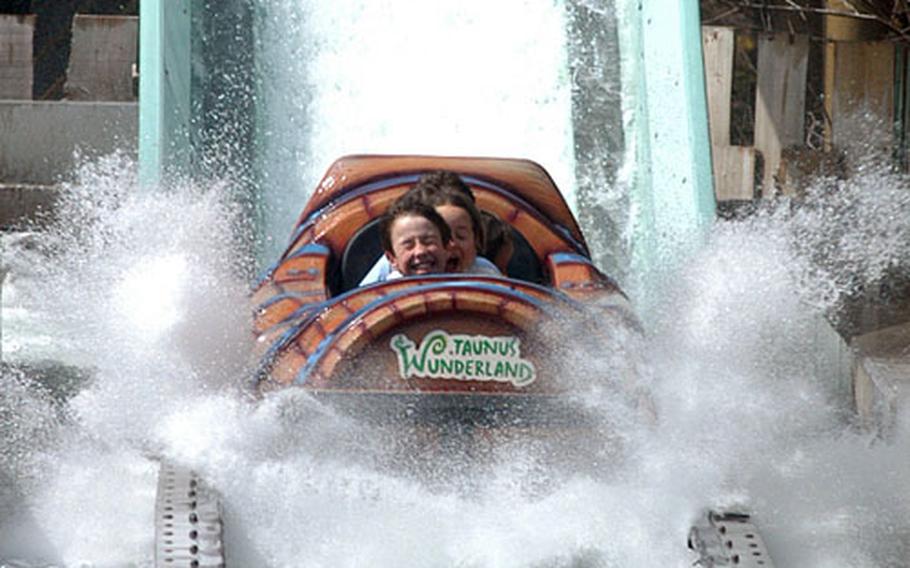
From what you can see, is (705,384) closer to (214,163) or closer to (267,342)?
(267,342)

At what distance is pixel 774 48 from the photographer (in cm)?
774

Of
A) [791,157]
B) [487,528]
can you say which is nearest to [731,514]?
[487,528]

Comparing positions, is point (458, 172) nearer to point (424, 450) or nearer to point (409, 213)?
point (409, 213)

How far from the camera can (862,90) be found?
767cm

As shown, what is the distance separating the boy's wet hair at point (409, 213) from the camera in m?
4.33

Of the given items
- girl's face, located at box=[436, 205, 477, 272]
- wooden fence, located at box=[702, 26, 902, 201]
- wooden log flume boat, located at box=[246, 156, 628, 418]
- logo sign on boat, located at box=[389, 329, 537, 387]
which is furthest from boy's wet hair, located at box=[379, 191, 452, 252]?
wooden fence, located at box=[702, 26, 902, 201]

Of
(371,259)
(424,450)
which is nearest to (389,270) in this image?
(371,259)

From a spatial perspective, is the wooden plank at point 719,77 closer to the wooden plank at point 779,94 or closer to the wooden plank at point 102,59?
the wooden plank at point 779,94

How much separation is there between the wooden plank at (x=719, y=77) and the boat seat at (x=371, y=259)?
3141mm

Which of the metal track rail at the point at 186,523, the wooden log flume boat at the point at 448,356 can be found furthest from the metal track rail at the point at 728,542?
the metal track rail at the point at 186,523

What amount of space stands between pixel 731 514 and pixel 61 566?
1415 millimetres

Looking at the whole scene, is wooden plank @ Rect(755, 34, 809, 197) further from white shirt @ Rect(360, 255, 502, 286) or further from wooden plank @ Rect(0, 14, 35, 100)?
white shirt @ Rect(360, 255, 502, 286)

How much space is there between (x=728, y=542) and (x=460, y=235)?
1.22 metres

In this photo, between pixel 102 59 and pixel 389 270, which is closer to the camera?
pixel 389 270
